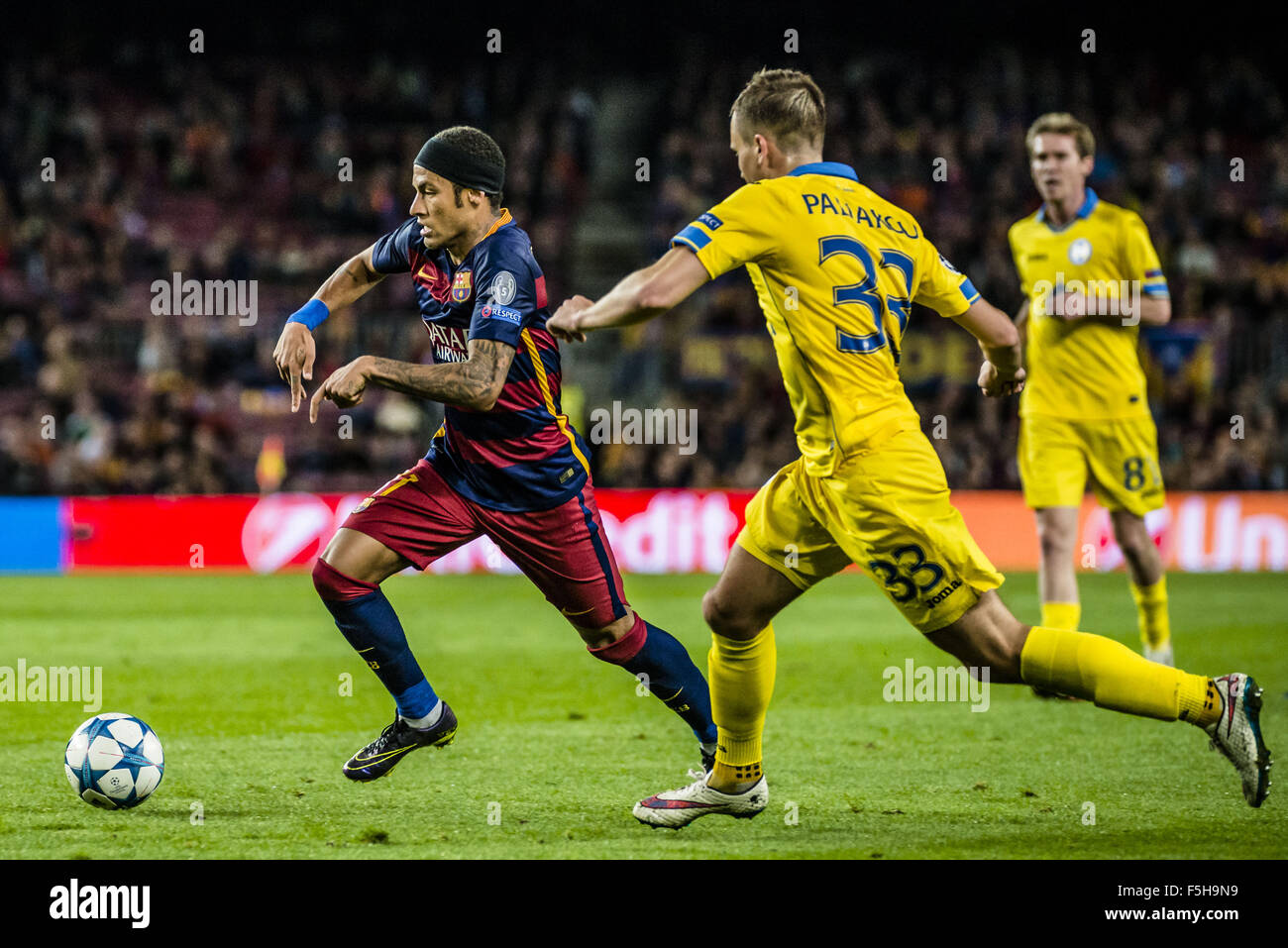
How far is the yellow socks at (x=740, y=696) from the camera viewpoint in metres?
5.18

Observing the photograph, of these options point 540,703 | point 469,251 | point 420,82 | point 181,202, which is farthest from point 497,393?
point 420,82

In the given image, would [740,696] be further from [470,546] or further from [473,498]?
[470,546]

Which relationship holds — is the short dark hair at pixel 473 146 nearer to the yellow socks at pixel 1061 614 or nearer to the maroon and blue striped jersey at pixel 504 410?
the maroon and blue striped jersey at pixel 504 410

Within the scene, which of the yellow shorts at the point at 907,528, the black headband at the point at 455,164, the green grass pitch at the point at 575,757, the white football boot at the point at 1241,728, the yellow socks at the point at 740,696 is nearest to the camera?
the yellow shorts at the point at 907,528

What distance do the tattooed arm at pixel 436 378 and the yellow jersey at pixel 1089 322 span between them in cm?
374

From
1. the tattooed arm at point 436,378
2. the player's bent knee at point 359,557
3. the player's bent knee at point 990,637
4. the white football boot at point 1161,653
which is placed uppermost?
the tattooed arm at point 436,378

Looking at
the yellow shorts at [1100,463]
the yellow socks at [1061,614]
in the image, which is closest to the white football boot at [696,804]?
the yellow socks at [1061,614]

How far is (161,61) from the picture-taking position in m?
23.8

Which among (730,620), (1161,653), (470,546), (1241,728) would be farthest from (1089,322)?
(470,546)

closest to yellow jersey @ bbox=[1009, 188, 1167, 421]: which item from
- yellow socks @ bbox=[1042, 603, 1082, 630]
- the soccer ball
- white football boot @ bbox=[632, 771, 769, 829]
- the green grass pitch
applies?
yellow socks @ bbox=[1042, 603, 1082, 630]

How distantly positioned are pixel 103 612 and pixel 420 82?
44.7 ft

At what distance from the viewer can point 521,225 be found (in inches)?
853

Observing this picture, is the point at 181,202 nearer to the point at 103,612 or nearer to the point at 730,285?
the point at 730,285

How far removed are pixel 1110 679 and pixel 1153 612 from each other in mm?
3582
